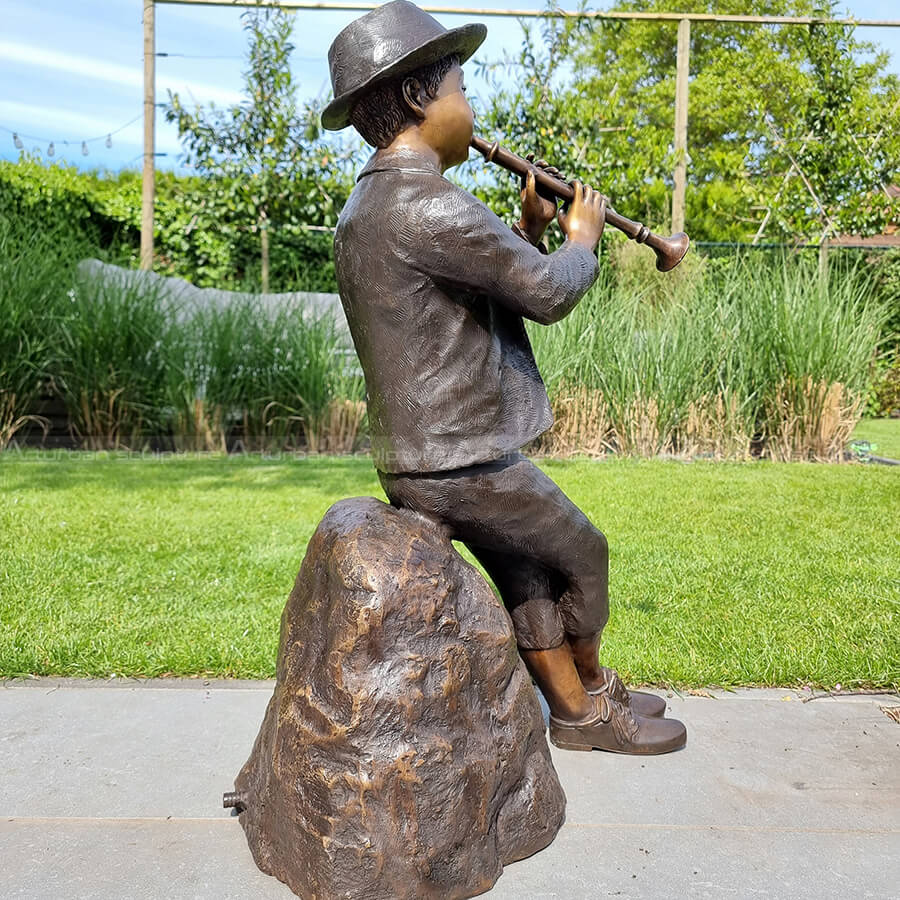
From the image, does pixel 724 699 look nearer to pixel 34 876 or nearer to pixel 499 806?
pixel 499 806

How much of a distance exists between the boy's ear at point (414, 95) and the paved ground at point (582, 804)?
5.88ft

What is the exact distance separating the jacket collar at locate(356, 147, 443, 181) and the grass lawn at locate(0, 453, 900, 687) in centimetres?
200

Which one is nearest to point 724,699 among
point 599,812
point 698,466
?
point 599,812

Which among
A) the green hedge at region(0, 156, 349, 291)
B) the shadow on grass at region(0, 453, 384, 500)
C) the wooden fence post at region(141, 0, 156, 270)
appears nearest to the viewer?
the shadow on grass at region(0, 453, 384, 500)

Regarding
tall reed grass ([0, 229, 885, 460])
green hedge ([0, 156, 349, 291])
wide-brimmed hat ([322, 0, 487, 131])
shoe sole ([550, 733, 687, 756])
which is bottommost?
shoe sole ([550, 733, 687, 756])

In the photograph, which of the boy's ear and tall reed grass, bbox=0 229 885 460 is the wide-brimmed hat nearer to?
the boy's ear

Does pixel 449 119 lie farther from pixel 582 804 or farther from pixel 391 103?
pixel 582 804

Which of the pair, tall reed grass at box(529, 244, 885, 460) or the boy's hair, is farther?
tall reed grass at box(529, 244, 885, 460)

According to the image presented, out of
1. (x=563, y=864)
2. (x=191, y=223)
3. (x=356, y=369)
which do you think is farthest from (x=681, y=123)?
(x=563, y=864)

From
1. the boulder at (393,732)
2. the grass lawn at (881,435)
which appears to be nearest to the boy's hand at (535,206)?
the boulder at (393,732)

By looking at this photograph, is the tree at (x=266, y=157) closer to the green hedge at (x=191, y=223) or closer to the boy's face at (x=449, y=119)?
the green hedge at (x=191, y=223)

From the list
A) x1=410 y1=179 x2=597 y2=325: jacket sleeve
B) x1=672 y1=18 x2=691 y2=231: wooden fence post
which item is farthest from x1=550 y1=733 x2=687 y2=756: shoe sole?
x1=672 y1=18 x2=691 y2=231: wooden fence post

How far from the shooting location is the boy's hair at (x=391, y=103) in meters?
2.14

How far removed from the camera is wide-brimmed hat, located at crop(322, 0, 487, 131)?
2055 mm
